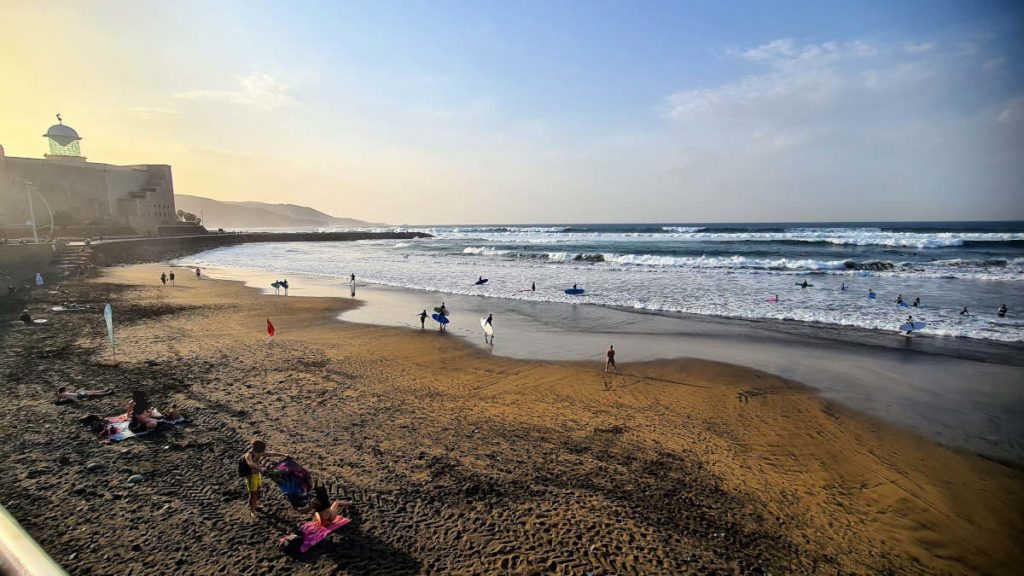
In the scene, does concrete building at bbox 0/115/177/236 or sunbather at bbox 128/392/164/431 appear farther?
concrete building at bbox 0/115/177/236

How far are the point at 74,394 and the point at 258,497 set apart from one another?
20.3 feet

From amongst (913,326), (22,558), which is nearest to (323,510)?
(22,558)

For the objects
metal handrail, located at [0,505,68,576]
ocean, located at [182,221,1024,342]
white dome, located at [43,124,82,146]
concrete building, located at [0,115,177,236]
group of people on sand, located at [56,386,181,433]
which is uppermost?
white dome, located at [43,124,82,146]

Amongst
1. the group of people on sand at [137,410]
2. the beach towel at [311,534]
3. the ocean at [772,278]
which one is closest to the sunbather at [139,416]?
the group of people on sand at [137,410]

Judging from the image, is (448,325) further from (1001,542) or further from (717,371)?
(1001,542)

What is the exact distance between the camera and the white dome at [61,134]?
201ft

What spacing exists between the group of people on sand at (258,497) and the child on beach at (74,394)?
5.84 metres

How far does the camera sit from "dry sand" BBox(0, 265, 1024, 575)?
5.13 m

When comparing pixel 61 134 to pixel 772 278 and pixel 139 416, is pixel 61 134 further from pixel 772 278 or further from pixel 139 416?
pixel 772 278

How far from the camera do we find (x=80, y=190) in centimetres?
5666

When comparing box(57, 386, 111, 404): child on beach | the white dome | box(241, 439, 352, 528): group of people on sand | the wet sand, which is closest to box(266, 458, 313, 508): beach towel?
box(241, 439, 352, 528): group of people on sand

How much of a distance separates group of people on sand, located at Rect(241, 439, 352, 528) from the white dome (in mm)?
86003

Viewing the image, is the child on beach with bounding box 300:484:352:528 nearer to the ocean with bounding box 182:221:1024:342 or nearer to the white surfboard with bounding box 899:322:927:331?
the ocean with bounding box 182:221:1024:342

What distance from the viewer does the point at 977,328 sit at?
1495 centimetres
